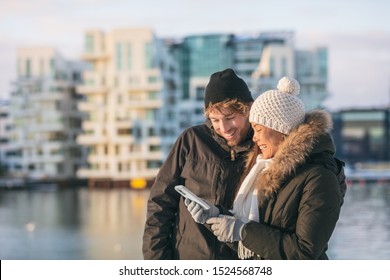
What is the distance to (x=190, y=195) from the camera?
1.00 metres

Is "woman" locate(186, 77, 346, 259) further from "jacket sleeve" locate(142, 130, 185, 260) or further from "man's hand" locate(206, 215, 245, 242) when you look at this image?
"jacket sleeve" locate(142, 130, 185, 260)

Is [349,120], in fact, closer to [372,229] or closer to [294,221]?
[372,229]

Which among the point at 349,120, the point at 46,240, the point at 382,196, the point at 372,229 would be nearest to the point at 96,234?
the point at 46,240

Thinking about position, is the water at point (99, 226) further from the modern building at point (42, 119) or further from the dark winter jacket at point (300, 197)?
the dark winter jacket at point (300, 197)

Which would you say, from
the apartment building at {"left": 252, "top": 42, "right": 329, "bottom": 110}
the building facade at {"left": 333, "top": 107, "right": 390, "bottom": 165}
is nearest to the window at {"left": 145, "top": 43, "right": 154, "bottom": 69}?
the apartment building at {"left": 252, "top": 42, "right": 329, "bottom": 110}

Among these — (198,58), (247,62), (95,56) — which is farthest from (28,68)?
(247,62)

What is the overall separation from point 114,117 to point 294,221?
17678 millimetres

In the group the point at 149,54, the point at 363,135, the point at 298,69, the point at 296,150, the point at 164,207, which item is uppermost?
the point at 149,54

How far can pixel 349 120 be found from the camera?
68.0 ft

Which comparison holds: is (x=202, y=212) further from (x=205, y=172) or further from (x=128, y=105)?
(x=128, y=105)

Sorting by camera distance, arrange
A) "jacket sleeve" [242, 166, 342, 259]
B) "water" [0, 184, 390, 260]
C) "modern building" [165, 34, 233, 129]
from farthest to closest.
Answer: "modern building" [165, 34, 233, 129] < "water" [0, 184, 390, 260] < "jacket sleeve" [242, 166, 342, 259]

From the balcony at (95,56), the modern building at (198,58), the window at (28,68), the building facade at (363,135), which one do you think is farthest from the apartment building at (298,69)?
the window at (28,68)

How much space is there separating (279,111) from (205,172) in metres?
0.18

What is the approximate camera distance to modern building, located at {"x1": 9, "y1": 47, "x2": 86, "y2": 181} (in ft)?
62.7
